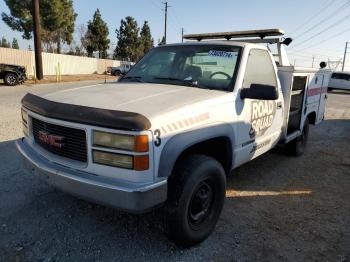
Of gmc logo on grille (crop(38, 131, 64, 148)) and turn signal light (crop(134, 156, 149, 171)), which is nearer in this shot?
turn signal light (crop(134, 156, 149, 171))

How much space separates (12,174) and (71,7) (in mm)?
39719

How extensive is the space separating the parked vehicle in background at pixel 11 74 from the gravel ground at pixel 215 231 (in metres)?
14.2

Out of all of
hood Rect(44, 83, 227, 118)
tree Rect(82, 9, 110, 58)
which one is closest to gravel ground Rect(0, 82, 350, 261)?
hood Rect(44, 83, 227, 118)

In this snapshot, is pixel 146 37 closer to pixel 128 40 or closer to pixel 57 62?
pixel 128 40

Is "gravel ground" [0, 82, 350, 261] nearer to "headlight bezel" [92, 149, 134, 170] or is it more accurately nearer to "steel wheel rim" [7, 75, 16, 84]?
"headlight bezel" [92, 149, 134, 170]

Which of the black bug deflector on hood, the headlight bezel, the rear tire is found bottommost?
the rear tire

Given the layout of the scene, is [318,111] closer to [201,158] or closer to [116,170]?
[201,158]

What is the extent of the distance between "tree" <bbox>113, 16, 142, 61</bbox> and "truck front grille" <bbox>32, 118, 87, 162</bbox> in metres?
51.8

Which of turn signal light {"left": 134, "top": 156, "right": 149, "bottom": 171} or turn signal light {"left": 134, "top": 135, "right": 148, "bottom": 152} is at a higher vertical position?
turn signal light {"left": 134, "top": 135, "right": 148, "bottom": 152}

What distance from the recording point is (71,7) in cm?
3994

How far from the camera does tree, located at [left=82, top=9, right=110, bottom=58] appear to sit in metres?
47.3

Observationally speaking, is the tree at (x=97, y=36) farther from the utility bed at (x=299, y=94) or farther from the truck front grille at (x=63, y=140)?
the truck front grille at (x=63, y=140)

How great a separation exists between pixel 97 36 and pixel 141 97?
157 ft

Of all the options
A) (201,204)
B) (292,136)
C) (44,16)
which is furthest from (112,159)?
(44,16)
